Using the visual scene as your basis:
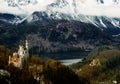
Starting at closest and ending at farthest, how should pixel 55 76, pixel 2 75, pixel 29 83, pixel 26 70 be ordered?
pixel 2 75, pixel 29 83, pixel 26 70, pixel 55 76

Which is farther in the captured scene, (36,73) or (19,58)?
(19,58)

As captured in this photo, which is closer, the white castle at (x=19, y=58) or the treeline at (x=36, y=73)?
the treeline at (x=36, y=73)

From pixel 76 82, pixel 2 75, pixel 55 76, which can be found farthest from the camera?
pixel 76 82

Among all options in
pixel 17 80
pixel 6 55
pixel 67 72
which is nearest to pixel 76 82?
pixel 67 72

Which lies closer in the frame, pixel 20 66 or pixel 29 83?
pixel 29 83

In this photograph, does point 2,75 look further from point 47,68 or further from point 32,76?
point 47,68

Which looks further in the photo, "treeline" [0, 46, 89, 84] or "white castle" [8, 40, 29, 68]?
"white castle" [8, 40, 29, 68]

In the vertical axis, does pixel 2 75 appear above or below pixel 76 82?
above

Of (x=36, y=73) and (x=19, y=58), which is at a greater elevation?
(x=19, y=58)

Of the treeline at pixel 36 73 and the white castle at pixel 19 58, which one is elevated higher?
the white castle at pixel 19 58

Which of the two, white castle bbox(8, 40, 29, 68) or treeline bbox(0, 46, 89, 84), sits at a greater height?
white castle bbox(8, 40, 29, 68)
